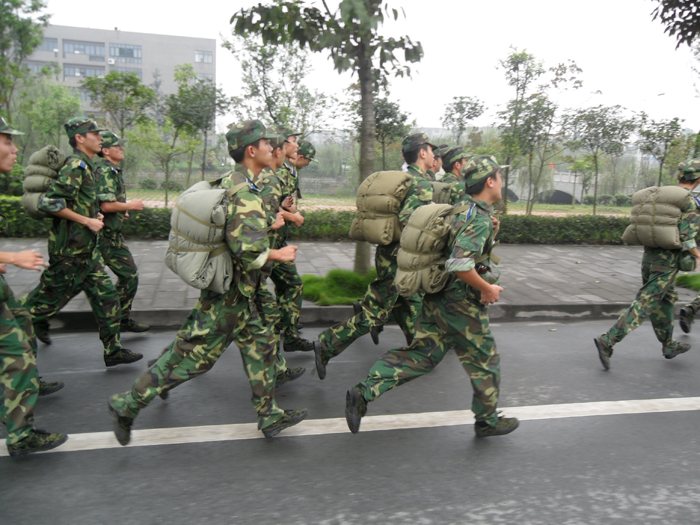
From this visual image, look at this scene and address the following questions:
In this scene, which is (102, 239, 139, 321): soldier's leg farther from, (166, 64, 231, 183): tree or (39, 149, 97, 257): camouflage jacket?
(166, 64, 231, 183): tree

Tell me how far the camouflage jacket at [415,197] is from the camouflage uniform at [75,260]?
7.96 ft

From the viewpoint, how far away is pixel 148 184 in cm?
3006

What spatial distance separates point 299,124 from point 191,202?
530 inches

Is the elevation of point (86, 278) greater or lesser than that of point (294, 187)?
lesser

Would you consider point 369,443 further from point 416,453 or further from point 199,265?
point 199,265

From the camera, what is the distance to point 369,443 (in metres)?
3.56

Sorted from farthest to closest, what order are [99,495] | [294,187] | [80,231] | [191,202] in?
1. [294,187]
2. [80,231]
3. [191,202]
4. [99,495]

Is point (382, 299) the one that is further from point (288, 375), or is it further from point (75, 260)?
point (75, 260)

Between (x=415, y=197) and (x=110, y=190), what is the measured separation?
2.61 m

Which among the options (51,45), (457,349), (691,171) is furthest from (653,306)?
(51,45)

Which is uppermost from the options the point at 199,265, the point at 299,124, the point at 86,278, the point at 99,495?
the point at 299,124

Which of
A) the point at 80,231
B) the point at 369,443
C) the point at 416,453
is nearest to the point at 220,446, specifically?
the point at 369,443

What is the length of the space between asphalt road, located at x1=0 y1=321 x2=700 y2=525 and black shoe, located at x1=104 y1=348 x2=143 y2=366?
11 cm

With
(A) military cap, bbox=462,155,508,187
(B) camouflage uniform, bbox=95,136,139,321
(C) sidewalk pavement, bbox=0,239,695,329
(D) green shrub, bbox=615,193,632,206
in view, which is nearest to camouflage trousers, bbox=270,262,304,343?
(C) sidewalk pavement, bbox=0,239,695,329
